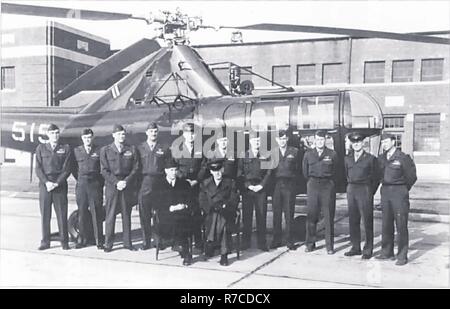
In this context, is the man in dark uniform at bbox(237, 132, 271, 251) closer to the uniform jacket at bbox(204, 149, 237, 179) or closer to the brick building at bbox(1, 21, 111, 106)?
the uniform jacket at bbox(204, 149, 237, 179)

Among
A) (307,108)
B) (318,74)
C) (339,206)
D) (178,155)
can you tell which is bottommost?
(339,206)

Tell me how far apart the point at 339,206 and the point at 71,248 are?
708cm

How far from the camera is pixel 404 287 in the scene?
205 inches

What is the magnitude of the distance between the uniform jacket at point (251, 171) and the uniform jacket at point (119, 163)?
1521 mm

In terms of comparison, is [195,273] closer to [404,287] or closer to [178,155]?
[178,155]

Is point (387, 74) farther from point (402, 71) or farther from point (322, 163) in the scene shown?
point (322, 163)

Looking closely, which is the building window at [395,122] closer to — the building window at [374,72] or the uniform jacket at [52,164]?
the building window at [374,72]

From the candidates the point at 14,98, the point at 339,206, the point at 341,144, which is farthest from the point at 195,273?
the point at 14,98

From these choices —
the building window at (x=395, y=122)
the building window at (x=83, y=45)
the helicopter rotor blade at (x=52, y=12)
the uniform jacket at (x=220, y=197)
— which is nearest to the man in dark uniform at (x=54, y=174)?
the helicopter rotor blade at (x=52, y=12)

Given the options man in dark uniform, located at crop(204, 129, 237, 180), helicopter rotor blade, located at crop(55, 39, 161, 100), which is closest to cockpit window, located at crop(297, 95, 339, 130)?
man in dark uniform, located at crop(204, 129, 237, 180)

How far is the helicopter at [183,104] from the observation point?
22.5 ft

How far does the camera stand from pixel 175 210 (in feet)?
20.1

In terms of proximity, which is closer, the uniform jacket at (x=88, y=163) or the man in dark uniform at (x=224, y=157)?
the man in dark uniform at (x=224, y=157)

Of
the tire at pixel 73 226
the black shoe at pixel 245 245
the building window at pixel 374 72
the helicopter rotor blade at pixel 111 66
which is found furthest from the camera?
the building window at pixel 374 72
